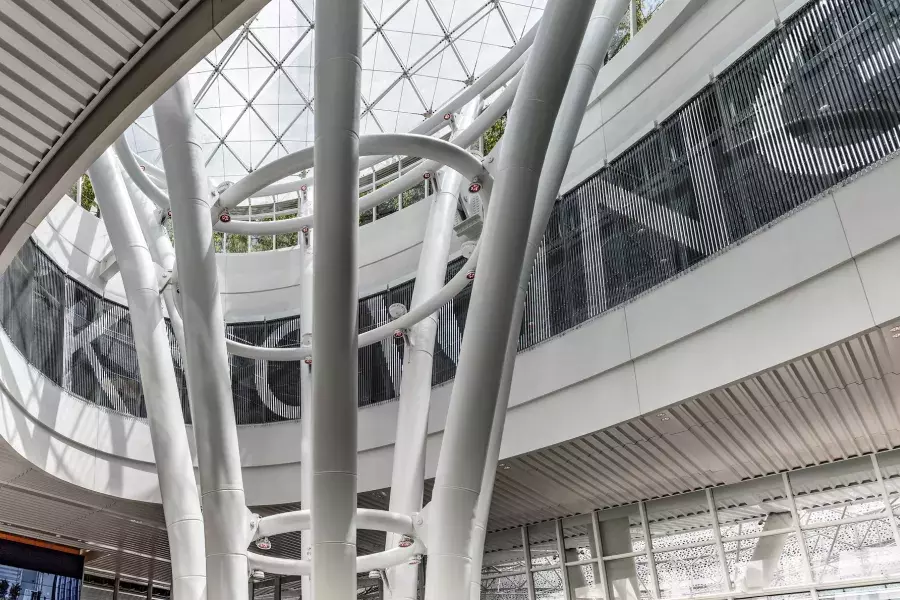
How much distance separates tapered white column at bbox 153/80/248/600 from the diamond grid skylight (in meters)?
17.4

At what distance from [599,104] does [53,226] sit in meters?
15.3

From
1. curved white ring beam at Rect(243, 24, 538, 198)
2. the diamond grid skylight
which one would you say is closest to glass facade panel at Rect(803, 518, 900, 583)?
curved white ring beam at Rect(243, 24, 538, 198)

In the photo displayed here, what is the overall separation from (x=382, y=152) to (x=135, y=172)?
278 inches

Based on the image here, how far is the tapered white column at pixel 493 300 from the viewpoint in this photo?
11.2 meters

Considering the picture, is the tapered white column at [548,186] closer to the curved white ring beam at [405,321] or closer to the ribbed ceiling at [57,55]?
the curved white ring beam at [405,321]

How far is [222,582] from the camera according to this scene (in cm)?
1156

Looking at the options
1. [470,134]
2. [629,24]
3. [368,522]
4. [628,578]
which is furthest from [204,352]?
[629,24]

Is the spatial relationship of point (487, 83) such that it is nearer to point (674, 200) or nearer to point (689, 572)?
point (674, 200)

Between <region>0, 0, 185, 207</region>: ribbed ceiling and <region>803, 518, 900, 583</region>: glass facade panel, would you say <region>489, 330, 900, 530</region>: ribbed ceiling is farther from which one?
<region>0, 0, 185, 207</region>: ribbed ceiling

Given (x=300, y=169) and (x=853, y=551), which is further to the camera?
(x=853, y=551)

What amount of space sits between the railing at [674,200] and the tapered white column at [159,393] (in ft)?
13.5

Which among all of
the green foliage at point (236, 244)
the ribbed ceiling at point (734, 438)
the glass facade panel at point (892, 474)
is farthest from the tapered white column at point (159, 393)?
the green foliage at point (236, 244)

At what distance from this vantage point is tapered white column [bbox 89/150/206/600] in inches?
556

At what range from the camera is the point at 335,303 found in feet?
31.6
